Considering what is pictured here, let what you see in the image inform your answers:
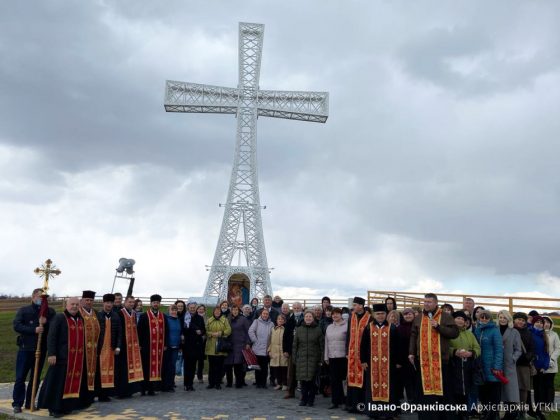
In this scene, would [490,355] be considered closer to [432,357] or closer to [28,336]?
[432,357]

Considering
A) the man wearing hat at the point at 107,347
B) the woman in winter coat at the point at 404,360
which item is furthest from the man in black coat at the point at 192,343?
the woman in winter coat at the point at 404,360

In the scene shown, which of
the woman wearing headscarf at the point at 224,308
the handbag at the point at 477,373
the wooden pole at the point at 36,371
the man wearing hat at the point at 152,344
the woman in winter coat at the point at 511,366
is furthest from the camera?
the woman wearing headscarf at the point at 224,308

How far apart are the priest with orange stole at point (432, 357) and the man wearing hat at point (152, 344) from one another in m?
4.76

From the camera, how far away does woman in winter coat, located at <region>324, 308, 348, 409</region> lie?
343 inches

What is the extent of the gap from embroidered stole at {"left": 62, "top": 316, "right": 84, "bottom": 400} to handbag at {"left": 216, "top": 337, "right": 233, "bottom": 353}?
2.76 meters

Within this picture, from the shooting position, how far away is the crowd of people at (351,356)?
7.37m

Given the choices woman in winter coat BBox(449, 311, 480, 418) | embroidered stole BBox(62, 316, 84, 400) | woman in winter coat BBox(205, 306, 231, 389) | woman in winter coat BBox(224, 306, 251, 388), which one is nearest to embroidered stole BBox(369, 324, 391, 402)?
woman in winter coat BBox(449, 311, 480, 418)

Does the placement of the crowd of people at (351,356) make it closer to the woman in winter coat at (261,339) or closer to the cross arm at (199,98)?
the woman in winter coat at (261,339)

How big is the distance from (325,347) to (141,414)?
10.1 feet

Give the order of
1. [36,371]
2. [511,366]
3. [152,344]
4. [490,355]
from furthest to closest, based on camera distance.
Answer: [152,344], [36,371], [511,366], [490,355]

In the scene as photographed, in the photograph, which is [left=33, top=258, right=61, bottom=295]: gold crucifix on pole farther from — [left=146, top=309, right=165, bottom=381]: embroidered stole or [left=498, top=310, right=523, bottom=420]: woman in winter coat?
[left=498, top=310, right=523, bottom=420]: woman in winter coat

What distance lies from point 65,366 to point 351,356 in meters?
4.44

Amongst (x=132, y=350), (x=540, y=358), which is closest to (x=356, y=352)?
(x=540, y=358)

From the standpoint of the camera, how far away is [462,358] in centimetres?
732
